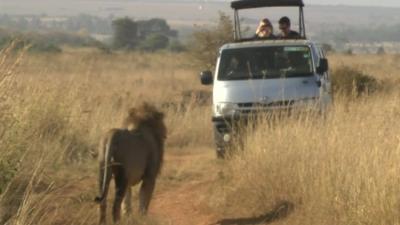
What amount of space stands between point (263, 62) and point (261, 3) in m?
2.62

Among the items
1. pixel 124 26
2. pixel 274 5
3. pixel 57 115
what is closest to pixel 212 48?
pixel 274 5

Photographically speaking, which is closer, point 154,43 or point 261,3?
point 261,3

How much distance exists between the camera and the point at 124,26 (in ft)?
245

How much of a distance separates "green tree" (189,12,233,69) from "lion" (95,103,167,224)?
2123 cm

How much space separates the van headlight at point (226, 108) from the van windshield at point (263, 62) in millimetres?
545

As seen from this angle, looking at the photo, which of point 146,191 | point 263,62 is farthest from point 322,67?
point 146,191

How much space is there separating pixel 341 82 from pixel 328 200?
13.9 metres

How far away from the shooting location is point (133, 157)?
8500mm

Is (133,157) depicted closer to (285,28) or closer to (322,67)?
(322,67)

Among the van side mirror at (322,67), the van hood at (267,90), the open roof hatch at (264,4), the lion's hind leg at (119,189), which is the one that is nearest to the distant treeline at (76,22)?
the open roof hatch at (264,4)

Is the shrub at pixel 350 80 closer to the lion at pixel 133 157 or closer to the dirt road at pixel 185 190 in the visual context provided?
the dirt road at pixel 185 190

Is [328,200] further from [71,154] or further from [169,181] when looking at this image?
[71,154]

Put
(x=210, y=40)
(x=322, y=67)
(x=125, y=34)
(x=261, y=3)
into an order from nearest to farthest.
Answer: (x=322, y=67) → (x=261, y=3) → (x=210, y=40) → (x=125, y=34)

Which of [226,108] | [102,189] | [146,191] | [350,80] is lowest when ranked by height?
[350,80]
